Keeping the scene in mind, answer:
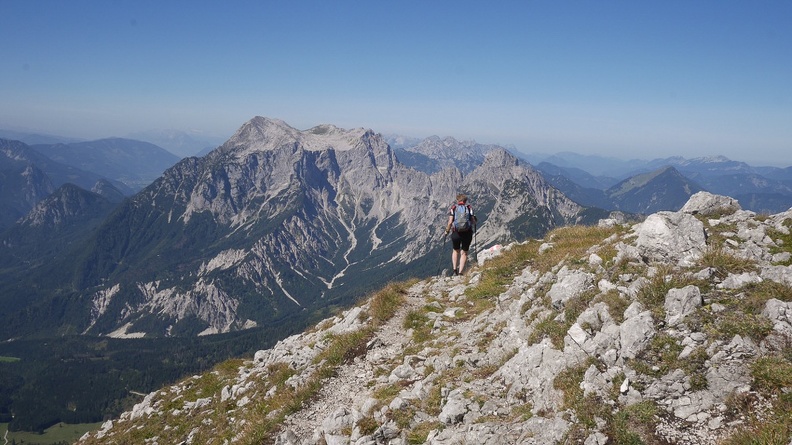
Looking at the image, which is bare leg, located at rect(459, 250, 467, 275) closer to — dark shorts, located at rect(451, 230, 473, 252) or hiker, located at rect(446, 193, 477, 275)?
hiker, located at rect(446, 193, 477, 275)

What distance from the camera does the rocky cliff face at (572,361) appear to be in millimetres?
8680

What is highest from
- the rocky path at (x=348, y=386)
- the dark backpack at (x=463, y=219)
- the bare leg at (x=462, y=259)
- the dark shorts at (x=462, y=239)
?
the dark backpack at (x=463, y=219)

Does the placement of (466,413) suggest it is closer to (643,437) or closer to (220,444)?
(643,437)

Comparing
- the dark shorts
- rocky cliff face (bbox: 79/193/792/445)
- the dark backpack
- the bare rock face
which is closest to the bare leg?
the dark shorts

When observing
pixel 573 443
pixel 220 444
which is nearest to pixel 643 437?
pixel 573 443

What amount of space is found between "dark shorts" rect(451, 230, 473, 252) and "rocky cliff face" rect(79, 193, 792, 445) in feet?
12.1

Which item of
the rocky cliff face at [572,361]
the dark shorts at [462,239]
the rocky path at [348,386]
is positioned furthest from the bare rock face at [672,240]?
the rocky path at [348,386]

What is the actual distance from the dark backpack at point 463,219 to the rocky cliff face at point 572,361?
3909 mm

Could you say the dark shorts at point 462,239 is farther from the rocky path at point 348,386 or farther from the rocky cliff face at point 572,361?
the rocky path at point 348,386

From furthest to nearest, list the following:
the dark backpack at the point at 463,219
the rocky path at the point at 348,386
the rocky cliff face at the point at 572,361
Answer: the dark backpack at the point at 463,219 < the rocky path at the point at 348,386 < the rocky cliff face at the point at 572,361

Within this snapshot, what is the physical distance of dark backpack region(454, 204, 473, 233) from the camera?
23.8 meters

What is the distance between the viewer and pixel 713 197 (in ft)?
62.7

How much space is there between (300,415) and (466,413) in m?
6.77

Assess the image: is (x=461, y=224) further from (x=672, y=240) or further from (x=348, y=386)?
(x=348, y=386)
